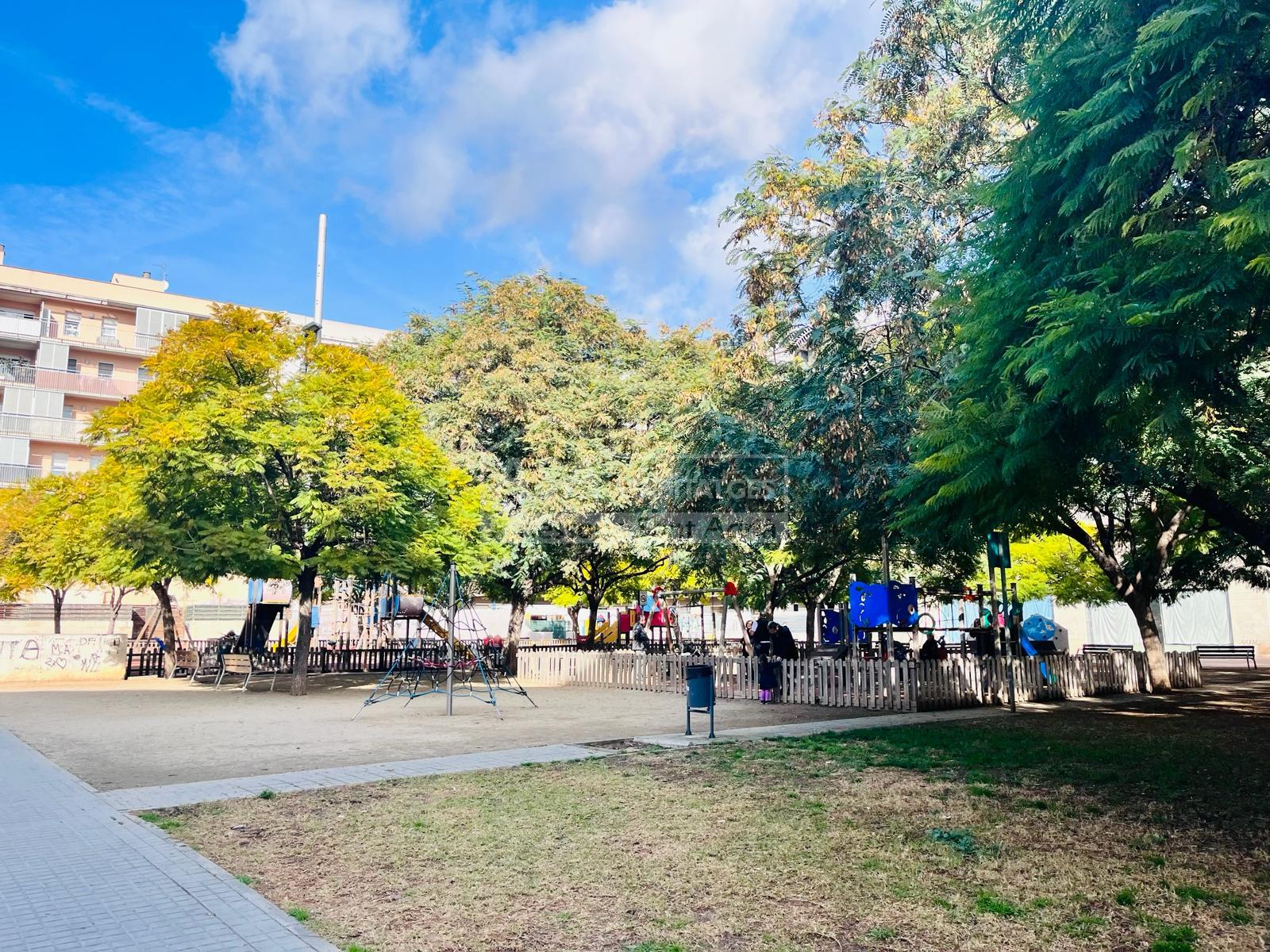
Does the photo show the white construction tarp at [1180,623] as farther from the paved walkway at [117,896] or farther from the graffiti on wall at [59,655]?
the paved walkway at [117,896]

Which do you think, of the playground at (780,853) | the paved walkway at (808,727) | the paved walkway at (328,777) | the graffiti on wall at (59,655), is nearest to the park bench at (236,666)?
the graffiti on wall at (59,655)

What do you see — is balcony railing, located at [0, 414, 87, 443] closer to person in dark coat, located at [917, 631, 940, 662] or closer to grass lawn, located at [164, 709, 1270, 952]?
person in dark coat, located at [917, 631, 940, 662]

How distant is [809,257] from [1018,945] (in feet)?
52.8

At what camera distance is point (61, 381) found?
5344 cm

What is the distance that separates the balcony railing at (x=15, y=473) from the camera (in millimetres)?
49775

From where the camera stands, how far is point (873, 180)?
17453 millimetres

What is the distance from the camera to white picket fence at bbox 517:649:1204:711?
57.6 feet

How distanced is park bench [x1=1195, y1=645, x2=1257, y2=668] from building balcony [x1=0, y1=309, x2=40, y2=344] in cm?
6214

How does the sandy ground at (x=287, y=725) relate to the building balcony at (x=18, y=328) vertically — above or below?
below

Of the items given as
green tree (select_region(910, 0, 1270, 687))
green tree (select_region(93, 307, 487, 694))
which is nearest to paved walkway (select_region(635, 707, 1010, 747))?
green tree (select_region(910, 0, 1270, 687))

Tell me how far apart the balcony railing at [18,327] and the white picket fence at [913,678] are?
1840 inches

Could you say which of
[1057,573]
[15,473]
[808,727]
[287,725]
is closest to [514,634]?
[287,725]

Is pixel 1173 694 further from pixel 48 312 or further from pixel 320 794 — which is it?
pixel 48 312

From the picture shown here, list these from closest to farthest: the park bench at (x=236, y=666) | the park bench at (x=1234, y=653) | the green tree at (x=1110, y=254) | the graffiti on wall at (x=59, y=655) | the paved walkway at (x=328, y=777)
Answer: the green tree at (x=1110, y=254)
the paved walkway at (x=328, y=777)
the graffiti on wall at (x=59, y=655)
the park bench at (x=236, y=666)
the park bench at (x=1234, y=653)
